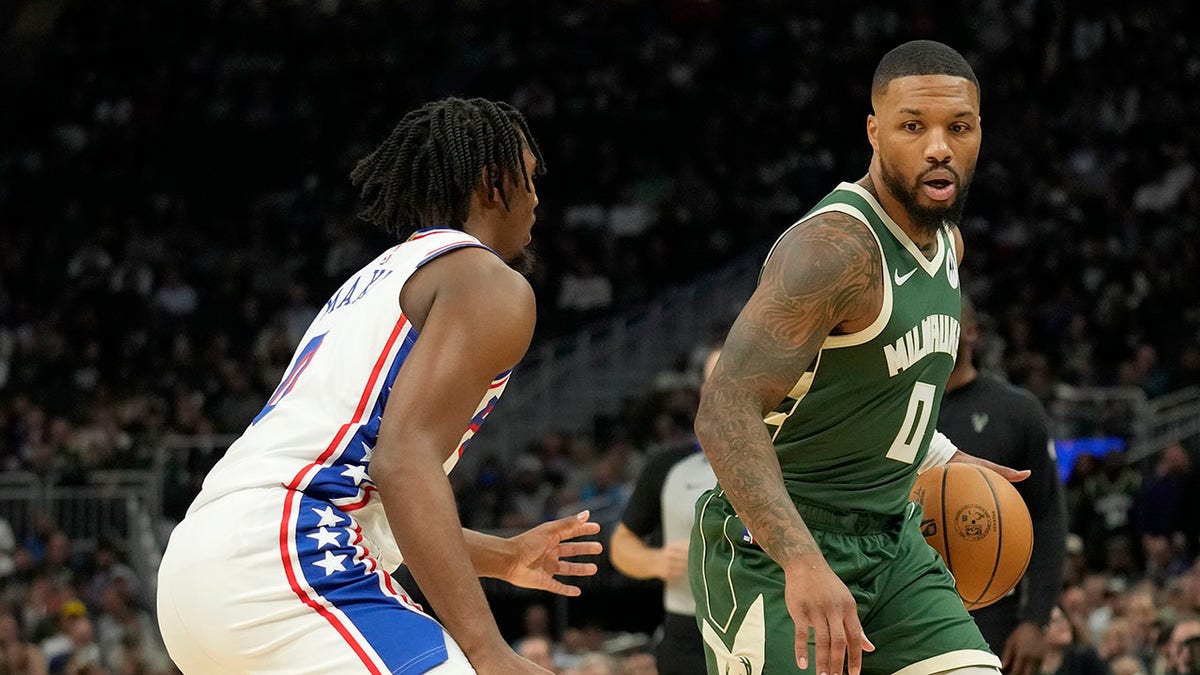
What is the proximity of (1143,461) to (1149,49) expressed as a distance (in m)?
7.06

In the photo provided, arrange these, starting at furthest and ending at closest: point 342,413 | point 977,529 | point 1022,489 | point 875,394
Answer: point 1022,489 → point 977,529 → point 875,394 → point 342,413

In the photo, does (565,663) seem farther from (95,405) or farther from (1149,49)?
(1149,49)

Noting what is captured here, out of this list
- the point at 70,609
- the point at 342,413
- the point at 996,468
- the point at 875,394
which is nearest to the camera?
the point at 342,413

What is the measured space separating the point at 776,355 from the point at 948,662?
2.68 feet

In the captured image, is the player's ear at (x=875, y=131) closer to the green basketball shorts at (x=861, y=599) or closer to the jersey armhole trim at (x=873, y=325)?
the jersey armhole trim at (x=873, y=325)

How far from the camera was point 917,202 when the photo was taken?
157 inches

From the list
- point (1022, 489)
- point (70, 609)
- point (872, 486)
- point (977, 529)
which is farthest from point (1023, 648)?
point (70, 609)

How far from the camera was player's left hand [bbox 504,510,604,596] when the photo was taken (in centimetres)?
367

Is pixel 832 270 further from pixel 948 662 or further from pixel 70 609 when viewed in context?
pixel 70 609

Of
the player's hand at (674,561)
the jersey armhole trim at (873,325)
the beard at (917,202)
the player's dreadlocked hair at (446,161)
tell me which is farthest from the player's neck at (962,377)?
the player's dreadlocked hair at (446,161)

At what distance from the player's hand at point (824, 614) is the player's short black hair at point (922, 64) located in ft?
4.04

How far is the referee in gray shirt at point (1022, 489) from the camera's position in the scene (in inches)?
223

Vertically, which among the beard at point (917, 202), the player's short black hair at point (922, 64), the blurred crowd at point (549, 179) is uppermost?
the player's short black hair at point (922, 64)

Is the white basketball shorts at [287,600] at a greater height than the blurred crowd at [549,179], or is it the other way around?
the white basketball shorts at [287,600]
